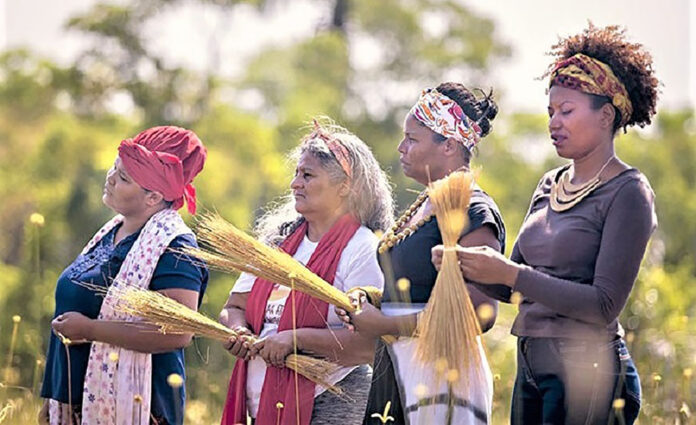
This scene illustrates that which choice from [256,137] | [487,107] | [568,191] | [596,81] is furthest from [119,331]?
[256,137]

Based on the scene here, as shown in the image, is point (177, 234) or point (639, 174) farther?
point (177, 234)

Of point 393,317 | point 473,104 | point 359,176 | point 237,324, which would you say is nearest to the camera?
point 393,317

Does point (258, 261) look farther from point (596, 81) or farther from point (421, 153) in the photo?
point (596, 81)

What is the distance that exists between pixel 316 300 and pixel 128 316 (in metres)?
0.73

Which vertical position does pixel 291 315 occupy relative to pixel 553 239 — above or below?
below

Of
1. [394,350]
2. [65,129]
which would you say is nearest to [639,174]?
[394,350]

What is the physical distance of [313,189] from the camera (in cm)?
542

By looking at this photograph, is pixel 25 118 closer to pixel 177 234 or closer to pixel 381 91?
pixel 381 91

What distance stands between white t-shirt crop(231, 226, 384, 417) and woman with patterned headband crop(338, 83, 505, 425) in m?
0.32

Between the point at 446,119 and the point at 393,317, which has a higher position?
the point at 446,119

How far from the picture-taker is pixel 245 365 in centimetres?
538

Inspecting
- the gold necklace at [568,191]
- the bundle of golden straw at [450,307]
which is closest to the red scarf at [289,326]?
the bundle of golden straw at [450,307]

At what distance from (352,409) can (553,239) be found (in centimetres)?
118

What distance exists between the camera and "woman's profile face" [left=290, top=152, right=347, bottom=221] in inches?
214
